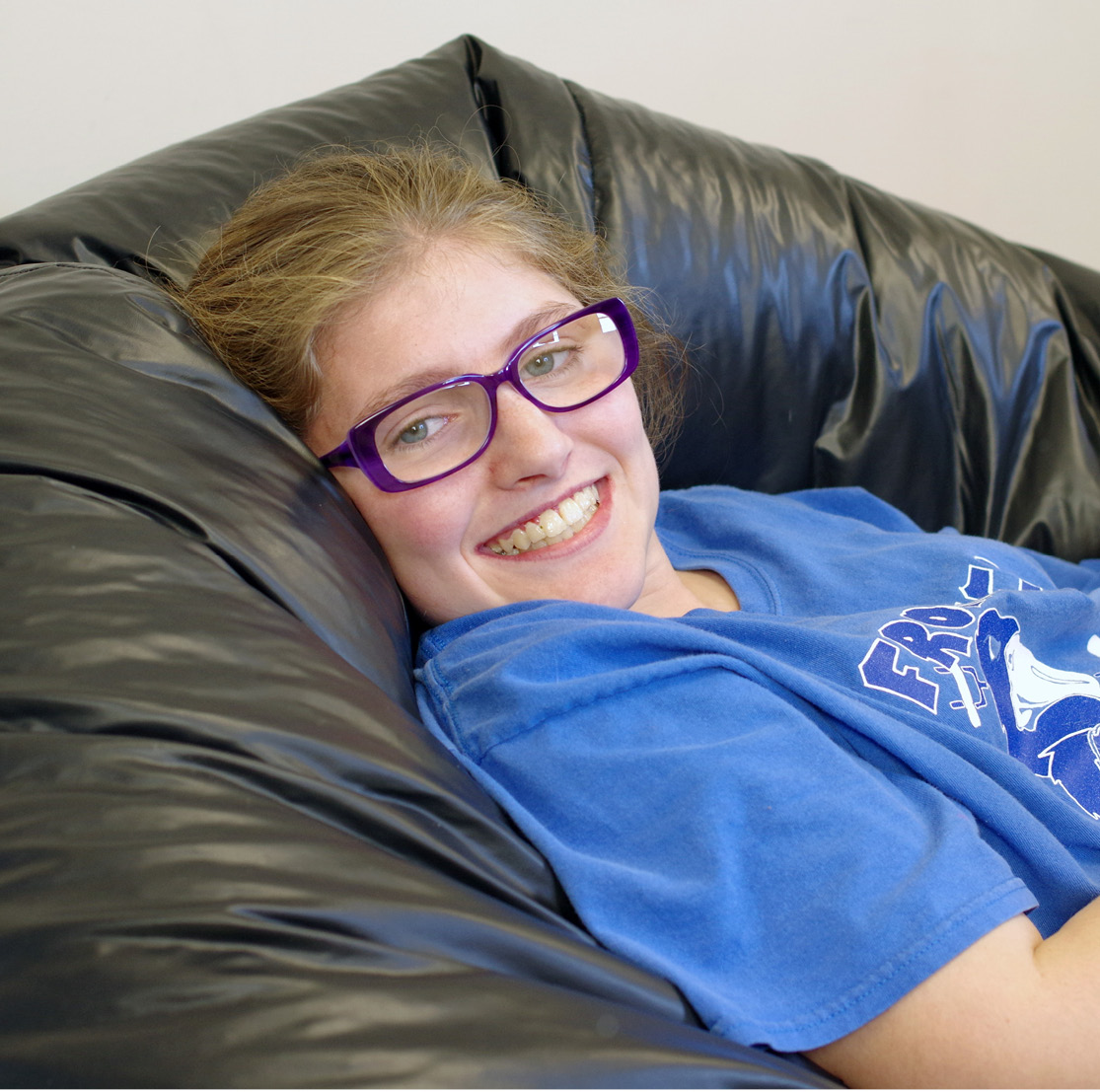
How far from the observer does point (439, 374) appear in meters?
1.01

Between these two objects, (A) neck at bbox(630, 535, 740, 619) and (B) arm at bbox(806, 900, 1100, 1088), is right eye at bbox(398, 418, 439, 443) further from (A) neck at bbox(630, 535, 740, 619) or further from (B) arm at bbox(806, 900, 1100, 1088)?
(B) arm at bbox(806, 900, 1100, 1088)

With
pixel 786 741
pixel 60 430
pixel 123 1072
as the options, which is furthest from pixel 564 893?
pixel 60 430

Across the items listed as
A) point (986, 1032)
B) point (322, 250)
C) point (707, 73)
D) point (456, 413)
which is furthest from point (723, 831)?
point (707, 73)

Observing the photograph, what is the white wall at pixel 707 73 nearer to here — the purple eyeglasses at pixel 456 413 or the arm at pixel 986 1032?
the purple eyeglasses at pixel 456 413

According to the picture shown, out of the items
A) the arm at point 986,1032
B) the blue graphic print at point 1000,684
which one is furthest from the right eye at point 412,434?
the arm at point 986,1032

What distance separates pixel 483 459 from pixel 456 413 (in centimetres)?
5

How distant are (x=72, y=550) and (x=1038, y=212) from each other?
2.49m

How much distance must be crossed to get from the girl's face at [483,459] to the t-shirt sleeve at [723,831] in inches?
6.2

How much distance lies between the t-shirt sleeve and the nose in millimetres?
174

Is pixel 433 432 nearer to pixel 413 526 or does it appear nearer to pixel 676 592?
pixel 413 526

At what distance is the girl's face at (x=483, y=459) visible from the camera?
1.02 meters

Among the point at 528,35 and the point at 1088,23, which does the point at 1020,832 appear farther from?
the point at 1088,23

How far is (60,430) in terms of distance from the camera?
802 mm

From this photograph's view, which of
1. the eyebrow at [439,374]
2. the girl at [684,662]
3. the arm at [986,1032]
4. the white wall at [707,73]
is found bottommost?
the arm at [986,1032]
